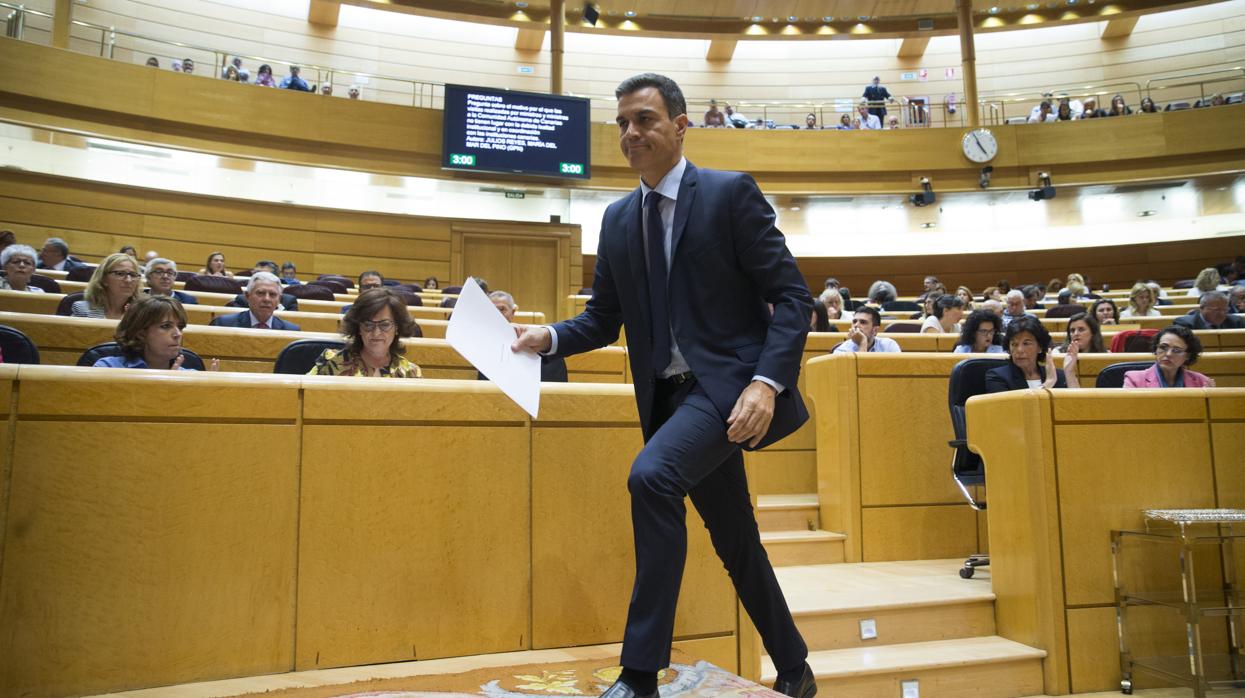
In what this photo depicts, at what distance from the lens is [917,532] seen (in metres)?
3.53

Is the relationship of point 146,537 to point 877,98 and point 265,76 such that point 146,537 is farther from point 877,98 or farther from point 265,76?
point 877,98

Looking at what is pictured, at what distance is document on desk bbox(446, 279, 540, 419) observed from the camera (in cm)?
147

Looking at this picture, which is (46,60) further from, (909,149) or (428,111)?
(909,149)

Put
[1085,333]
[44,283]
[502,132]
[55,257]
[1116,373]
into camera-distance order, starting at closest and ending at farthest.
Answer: [1116,373], [1085,333], [44,283], [55,257], [502,132]

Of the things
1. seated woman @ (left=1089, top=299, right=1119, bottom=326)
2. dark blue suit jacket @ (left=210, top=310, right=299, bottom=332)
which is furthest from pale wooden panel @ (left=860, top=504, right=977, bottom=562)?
seated woman @ (left=1089, top=299, right=1119, bottom=326)

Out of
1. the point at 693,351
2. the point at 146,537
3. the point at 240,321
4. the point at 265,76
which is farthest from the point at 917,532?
the point at 265,76

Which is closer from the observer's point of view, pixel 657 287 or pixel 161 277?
pixel 657 287

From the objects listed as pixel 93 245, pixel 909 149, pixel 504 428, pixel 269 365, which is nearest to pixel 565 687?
pixel 504 428

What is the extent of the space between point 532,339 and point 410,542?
2.05ft

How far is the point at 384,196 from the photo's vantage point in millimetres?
11164

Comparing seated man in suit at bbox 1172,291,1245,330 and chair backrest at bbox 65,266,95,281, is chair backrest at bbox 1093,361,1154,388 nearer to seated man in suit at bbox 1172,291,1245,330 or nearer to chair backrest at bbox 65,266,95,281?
seated man in suit at bbox 1172,291,1245,330

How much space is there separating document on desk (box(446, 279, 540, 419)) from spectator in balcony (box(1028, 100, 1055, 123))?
1279 centimetres

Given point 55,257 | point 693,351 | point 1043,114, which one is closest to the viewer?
point 693,351

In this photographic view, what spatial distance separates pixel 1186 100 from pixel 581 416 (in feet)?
45.0
